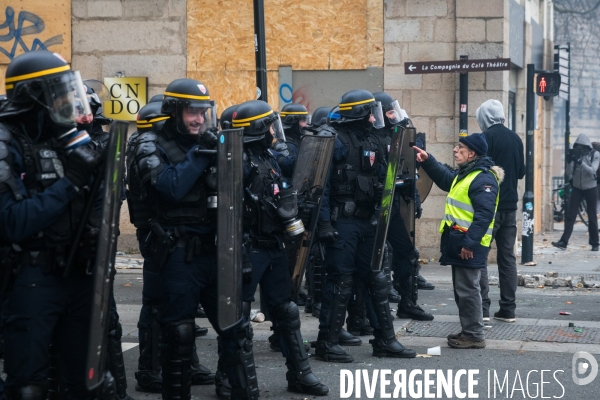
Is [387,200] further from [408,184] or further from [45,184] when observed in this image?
[45,184]

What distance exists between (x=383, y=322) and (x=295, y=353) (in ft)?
4.11

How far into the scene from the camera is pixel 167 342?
5227mm

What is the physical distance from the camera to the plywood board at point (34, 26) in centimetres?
1416

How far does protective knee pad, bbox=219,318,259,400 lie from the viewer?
5.36 metres

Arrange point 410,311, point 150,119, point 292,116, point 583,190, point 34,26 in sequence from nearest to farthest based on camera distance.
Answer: point 150,119
point 410,311
point 292,116
point 34,26
point 583,190

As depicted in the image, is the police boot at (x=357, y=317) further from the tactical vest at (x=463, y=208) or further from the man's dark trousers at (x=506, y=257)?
the man's dark trousers at (x=506, y=257)

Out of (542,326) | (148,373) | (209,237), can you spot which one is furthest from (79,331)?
(542,326)

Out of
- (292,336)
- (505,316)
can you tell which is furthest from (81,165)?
(505,316)

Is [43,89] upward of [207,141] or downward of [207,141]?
upward

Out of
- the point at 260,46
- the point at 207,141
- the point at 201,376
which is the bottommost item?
the point at 201,376

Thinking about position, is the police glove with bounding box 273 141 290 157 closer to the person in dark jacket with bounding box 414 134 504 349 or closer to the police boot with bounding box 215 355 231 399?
the person in dark jacket with bounding box 414 134 504 349

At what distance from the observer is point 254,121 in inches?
237

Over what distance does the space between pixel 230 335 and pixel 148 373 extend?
4.04ft

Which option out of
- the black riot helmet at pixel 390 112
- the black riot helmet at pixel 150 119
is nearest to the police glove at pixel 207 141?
the black riot helmet at pixel 150 119
